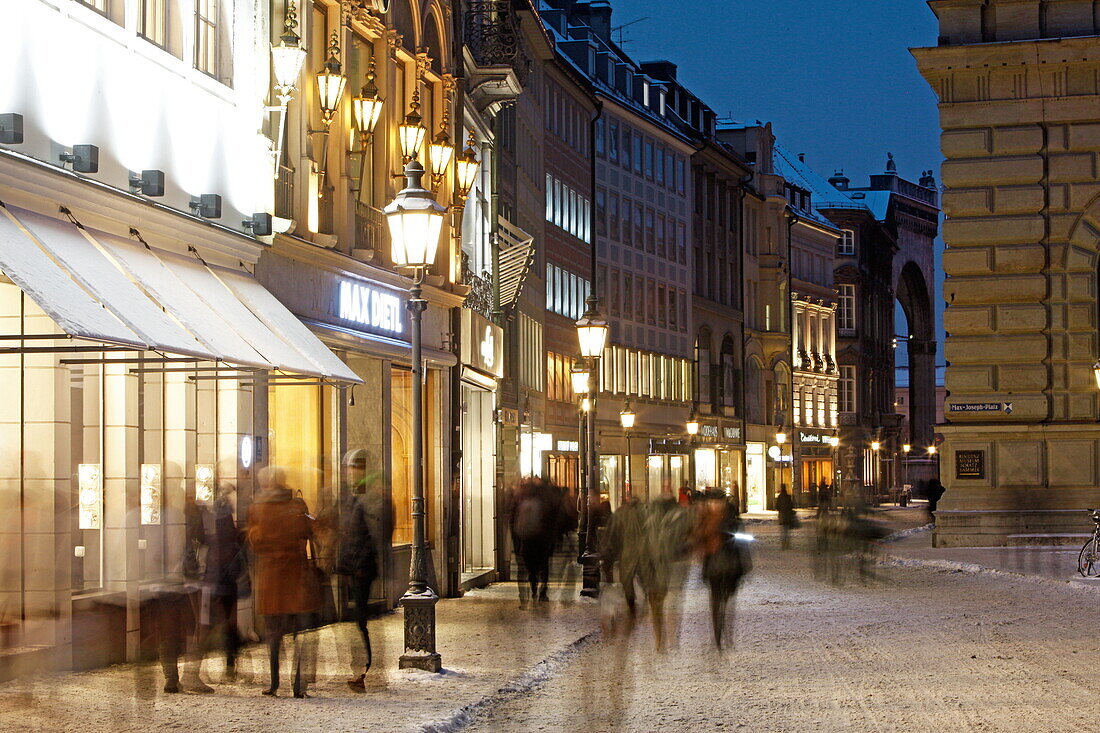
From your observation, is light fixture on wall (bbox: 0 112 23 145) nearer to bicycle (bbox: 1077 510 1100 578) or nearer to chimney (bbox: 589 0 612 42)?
bicycle (bbox: 1077 510 1100 578)

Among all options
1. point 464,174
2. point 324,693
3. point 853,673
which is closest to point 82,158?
point 324,693

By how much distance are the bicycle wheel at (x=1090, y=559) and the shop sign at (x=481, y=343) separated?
969 cm

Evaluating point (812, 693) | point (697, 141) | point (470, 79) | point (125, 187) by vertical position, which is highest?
point (697, 141)

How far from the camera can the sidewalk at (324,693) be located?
500 inches

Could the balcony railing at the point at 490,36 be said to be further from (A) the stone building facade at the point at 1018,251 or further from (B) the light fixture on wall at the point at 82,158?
(B) the light fixture on wall at the point at 82,158

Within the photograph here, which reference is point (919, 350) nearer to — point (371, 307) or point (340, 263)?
→ point (371, 307)

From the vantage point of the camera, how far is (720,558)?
18.7 m

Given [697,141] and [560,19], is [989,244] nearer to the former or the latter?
[560,19]

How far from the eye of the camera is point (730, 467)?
278 ft

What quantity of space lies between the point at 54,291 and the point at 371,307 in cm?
1051

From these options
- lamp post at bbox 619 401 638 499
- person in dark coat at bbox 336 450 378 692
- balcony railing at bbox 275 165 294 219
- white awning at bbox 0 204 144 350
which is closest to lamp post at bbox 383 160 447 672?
person in dark coat at bbox 336 450 378 692

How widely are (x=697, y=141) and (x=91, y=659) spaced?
63673mm

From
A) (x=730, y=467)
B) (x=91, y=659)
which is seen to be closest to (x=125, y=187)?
(x=91, y=659)

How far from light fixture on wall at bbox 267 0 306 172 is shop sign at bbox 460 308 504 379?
8499mm
